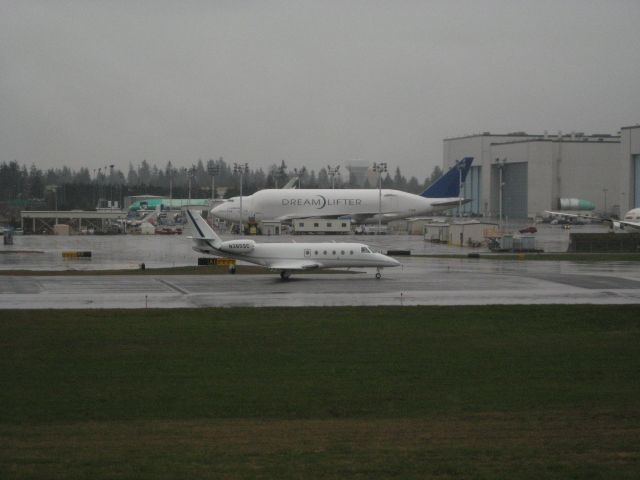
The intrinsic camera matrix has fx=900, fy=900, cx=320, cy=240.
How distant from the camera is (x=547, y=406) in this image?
19.1 metres

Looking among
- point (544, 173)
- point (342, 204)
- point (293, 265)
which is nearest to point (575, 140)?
point (544, 173)

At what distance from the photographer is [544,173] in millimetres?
148875

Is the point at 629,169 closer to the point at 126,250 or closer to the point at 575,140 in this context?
the point at 575,140

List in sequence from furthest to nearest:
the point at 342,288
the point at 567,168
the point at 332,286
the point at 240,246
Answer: the point at 567,168, the point at 240,246, the point at 332,286, the point at 342,288

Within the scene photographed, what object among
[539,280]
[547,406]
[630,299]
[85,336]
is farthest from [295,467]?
[539,280]

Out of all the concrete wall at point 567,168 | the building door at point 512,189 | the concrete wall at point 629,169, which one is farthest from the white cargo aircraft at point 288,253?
the building door at point 512,189

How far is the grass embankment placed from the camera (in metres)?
14.8

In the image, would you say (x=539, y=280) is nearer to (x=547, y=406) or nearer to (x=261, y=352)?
(x=261, y=352)

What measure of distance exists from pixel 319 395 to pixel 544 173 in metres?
135

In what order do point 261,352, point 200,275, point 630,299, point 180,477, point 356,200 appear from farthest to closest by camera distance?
1. point 356,200
2. point 200,275
3. point 630,299
4. point 261,352
5. point 180,477

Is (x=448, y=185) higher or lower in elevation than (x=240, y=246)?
higher

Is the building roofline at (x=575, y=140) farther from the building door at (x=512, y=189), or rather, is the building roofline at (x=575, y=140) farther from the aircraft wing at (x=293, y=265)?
the aircraft wing at (x=293, y=265)

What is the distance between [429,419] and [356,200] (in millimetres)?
88552

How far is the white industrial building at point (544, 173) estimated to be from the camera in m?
149
